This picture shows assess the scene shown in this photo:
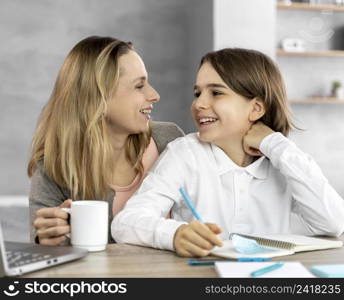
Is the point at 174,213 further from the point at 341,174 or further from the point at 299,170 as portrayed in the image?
the point at 341,174

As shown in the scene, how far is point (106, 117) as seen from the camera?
1907 mm

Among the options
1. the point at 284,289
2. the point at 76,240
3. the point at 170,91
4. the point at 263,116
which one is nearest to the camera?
the point at 284,289

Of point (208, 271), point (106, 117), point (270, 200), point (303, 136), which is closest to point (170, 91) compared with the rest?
point (303, 136)

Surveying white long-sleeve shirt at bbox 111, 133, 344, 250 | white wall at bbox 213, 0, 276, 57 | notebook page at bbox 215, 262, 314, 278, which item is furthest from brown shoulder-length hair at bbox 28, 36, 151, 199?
white wall at bbox 213, 0, 276, 57

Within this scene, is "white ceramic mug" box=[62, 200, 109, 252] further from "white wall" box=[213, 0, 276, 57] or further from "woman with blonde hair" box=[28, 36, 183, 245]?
"white wall" box=[213, 0, 276, 57]

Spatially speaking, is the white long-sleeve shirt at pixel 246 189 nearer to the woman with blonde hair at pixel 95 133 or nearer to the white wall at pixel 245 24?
the woman with blonde hair at pixel 95 133

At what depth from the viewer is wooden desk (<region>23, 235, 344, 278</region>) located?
3.35 ft

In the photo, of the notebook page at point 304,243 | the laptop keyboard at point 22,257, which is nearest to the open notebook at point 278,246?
the notebook page at point 304,243

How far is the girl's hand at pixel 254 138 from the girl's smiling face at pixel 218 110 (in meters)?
0.04

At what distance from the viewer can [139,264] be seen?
43.1 inches

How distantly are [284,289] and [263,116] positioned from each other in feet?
2.99

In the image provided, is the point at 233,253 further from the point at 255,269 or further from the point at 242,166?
the point at 242,166

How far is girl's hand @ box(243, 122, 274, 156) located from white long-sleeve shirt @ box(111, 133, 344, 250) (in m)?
0.03

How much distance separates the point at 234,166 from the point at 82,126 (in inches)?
20.6
